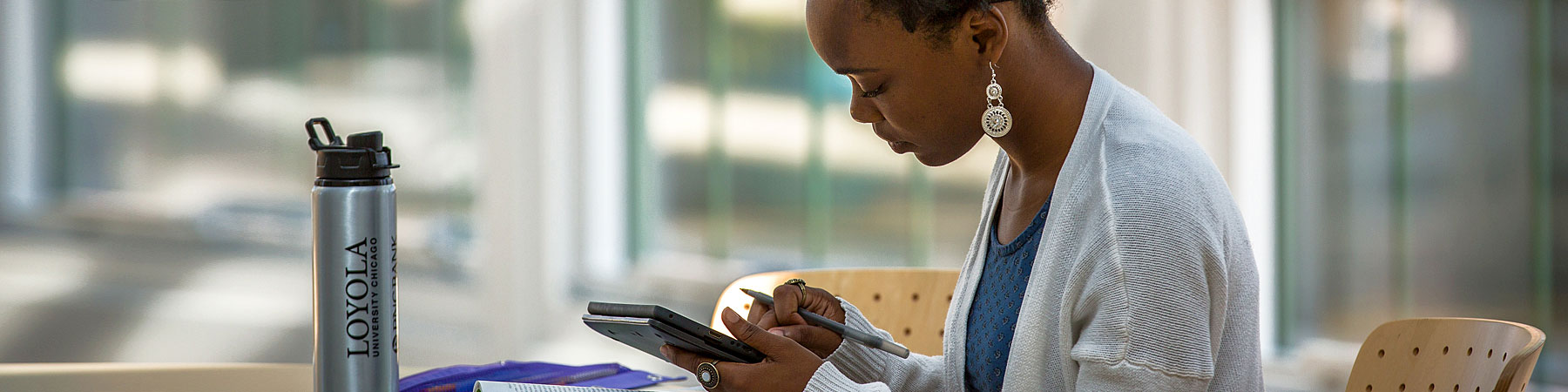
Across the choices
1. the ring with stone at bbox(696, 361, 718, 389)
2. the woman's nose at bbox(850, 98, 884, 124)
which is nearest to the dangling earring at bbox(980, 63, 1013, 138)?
the woman's nose at bbox(850, 98, 884, 124)

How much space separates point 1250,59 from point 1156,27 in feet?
0.73

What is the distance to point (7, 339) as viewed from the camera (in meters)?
5.50

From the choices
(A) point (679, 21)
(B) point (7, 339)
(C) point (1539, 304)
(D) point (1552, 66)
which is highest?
(A) point (679, 21)

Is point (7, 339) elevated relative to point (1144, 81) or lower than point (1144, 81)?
lower

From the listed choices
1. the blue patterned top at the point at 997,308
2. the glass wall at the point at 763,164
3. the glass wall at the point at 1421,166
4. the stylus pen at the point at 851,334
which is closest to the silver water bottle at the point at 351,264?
the stylus pen at the point at 851,334

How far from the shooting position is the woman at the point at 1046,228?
1.07 metres

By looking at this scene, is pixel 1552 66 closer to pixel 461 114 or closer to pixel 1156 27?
pixel 1156 27

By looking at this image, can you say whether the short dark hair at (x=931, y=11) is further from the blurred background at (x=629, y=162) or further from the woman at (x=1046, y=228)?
the blurred background at (x=629, y=162)

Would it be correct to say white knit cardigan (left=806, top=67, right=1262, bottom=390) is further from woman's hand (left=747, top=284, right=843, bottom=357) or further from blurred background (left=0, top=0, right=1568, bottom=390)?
blurred background (left=0, top=0, right=1568, bottom=390)

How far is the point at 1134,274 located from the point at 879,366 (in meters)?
0.43

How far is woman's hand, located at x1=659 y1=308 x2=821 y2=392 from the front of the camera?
1.18 meters

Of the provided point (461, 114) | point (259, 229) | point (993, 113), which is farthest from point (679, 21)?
point (993, 113)

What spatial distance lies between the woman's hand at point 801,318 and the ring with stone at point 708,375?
166 millimetres

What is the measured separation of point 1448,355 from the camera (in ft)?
4.16
